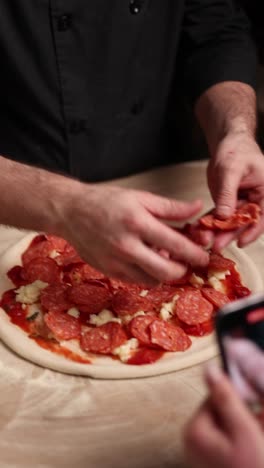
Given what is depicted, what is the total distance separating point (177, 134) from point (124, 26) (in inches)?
20.6

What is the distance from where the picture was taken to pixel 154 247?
100 cm

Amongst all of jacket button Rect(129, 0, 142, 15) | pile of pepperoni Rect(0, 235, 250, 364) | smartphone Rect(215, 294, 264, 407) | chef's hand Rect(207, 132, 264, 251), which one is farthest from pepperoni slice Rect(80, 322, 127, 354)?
jacket button Rect(129, 0, 142, 15)

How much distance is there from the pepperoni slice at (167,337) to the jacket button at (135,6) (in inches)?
28.3

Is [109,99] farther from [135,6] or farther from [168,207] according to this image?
[168,207]

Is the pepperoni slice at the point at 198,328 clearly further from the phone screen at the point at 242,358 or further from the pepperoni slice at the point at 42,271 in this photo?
the phone screen at the point at 242,358

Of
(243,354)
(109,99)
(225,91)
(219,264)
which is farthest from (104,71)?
(243,354)

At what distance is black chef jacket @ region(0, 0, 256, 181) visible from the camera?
1.40m

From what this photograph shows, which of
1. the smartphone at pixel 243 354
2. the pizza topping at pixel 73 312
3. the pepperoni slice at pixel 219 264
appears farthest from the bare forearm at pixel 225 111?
the smartphone at pixel 243 354

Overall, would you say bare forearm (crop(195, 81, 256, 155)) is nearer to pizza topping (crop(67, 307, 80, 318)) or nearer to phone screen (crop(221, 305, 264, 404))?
pizza topping (crop(67, 307, 80, 318))

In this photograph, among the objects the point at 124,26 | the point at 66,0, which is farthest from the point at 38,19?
the point at 124,26

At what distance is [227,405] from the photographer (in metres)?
0.60

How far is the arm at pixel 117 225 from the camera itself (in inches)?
37.6

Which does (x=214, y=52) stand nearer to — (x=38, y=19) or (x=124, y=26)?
(x=124, y=26)

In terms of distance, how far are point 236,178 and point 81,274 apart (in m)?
0.33
